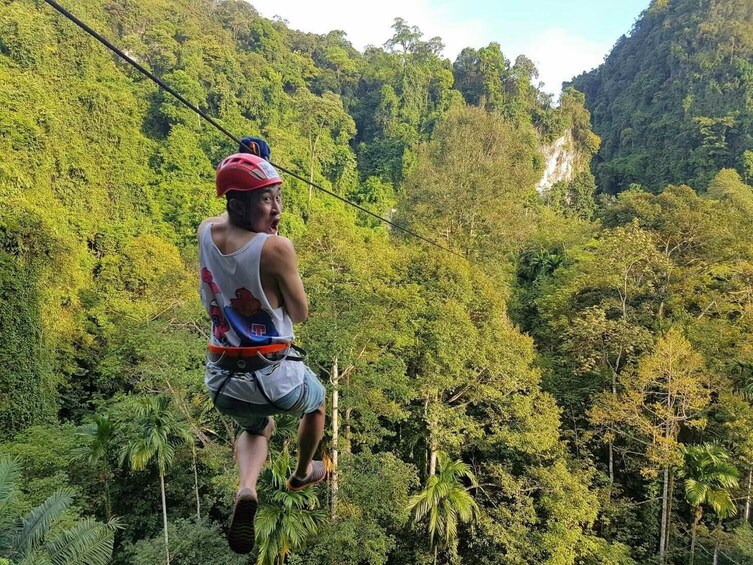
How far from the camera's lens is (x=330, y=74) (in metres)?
50.4

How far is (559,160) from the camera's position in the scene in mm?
46750

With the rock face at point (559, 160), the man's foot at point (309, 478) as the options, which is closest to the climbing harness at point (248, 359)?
the man's foot at point (309, 478)

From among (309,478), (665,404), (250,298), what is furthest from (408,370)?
(250,298)

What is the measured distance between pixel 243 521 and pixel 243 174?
139 cm

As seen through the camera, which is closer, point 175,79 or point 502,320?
point 502,320

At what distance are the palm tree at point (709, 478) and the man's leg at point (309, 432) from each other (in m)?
12.0

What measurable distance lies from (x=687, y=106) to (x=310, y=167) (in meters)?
36.0

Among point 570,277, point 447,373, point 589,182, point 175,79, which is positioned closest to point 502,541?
point 447,373

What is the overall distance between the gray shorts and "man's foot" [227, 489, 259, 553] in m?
0.31

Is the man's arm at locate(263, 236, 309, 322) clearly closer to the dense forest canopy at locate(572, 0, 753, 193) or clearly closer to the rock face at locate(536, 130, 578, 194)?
the dense forest canopy at locate(572, 0, 753, 193)

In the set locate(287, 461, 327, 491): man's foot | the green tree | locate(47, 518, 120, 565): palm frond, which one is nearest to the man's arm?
locate(287, 461, 327, 491): man's foot

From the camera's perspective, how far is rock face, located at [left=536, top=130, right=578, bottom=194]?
4588cm

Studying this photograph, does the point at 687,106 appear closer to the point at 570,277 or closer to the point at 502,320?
the point at 570,277

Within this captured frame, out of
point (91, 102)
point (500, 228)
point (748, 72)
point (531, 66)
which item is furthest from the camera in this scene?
point (531, 66)
